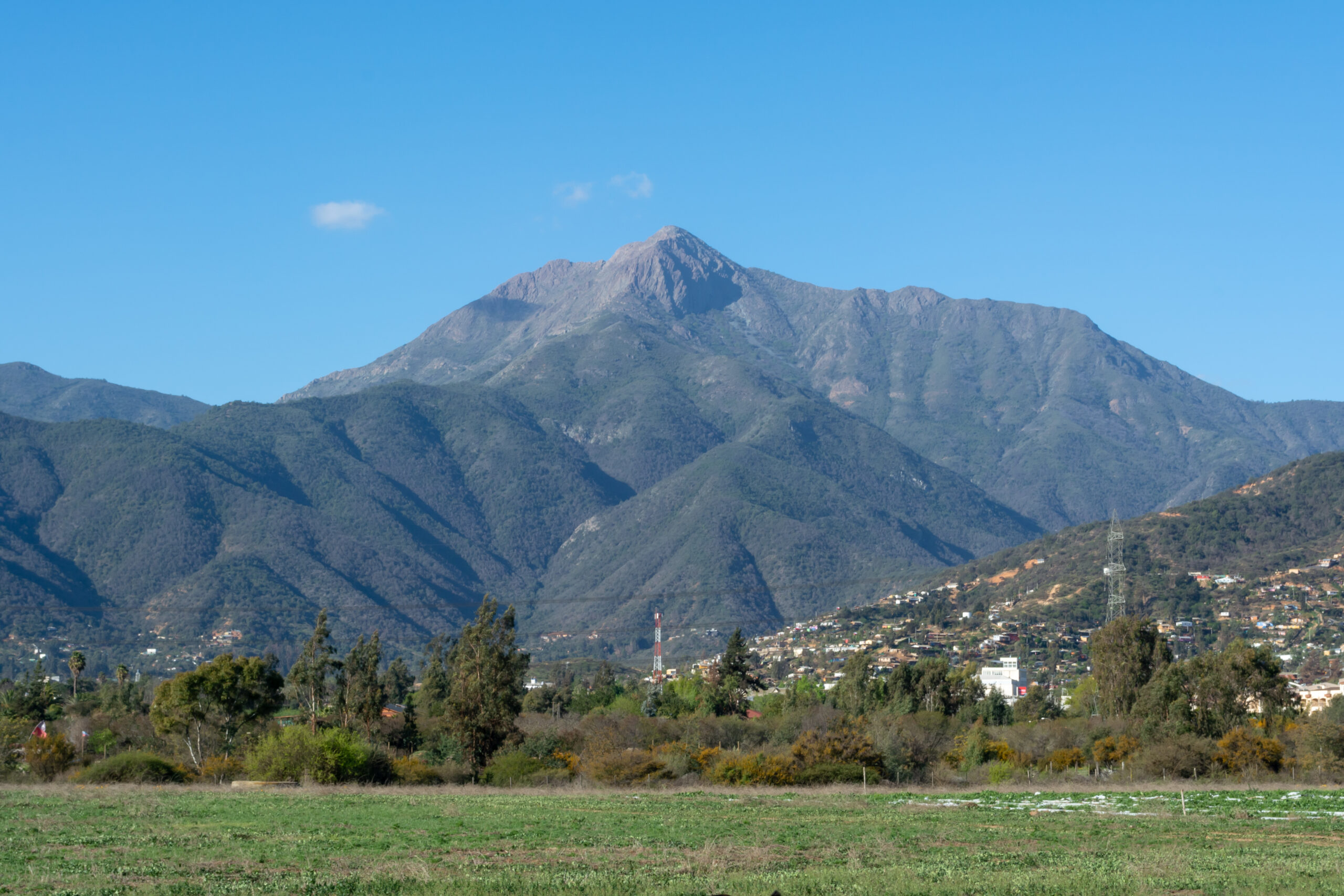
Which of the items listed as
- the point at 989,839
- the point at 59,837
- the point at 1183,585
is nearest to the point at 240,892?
the point at 59,837

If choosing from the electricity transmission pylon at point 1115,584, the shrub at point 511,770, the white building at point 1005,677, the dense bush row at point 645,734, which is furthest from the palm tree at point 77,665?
the electricity transmission pylon at point 1115,584

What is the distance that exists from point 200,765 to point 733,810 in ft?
129

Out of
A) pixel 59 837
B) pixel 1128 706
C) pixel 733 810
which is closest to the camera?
pixel 59 837

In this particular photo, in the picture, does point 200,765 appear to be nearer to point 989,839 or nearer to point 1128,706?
point 989,839

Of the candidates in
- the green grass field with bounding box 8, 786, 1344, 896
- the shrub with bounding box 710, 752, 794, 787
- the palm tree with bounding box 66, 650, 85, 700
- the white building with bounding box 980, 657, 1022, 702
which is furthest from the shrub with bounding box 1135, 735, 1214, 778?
the palm tree with bounding box 66, 650, 85, 700

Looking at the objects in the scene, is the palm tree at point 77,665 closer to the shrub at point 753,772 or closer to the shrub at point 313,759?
the shrub at point 313,759

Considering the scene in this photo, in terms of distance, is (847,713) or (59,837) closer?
(59,837)

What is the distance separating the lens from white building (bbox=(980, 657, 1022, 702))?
539ft

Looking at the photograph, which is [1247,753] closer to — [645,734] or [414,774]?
[645,734]

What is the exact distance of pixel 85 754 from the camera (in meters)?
80.9

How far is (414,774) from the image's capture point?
68812 millimetres

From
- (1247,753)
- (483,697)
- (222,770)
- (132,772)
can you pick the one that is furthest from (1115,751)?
(132,772)

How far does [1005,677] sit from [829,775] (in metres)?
107

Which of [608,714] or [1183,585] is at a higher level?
[1183,585]
